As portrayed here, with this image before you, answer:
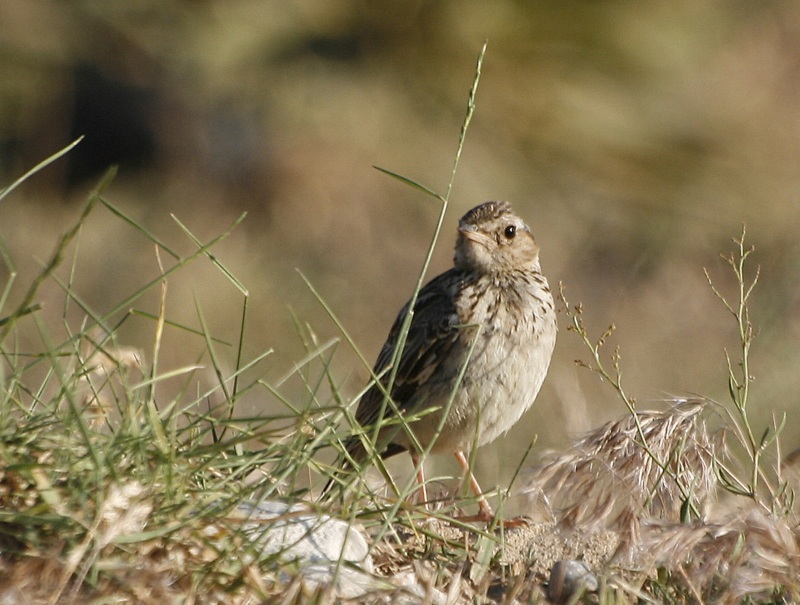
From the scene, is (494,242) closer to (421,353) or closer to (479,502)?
(421,353)

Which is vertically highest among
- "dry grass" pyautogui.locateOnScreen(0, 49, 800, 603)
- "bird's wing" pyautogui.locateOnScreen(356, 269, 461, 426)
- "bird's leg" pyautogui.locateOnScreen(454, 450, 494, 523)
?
"dry grass" pyautogui.locateOnScreen(0, 49, 800, 603)

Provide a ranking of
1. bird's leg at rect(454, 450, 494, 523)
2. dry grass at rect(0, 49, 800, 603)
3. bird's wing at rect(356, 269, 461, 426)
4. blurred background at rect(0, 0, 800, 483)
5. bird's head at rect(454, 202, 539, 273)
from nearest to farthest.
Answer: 1. dry grass at rect(0, 49, 800, 603)
2. bird's leg at rect(454, 450, 494, 523)
3. bird's wing at rect(356, 269, 461, 426)
4. bird's head at rect(454, 202, 539, 273)
5. blurred background at rect(0, 0, 800, 483)

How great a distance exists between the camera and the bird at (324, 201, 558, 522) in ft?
16.0

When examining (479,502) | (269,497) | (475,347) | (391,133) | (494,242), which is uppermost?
(494,242)

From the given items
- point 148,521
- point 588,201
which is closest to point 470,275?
point 148,521

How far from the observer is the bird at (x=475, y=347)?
4.89 meters

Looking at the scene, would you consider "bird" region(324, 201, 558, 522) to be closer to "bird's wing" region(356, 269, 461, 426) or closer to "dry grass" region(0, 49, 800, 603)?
"bird's wing" region(356, 269, 461, 426)

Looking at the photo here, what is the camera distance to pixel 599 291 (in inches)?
449

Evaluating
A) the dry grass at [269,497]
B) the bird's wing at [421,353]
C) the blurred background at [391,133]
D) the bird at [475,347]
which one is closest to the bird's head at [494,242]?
the bird at [475,347]

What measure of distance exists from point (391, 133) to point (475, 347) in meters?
7.63

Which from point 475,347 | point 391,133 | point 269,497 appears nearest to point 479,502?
point 475,347

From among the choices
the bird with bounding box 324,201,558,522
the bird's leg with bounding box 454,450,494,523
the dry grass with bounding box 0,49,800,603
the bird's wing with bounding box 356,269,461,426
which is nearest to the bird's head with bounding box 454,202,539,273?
the bird with bounding box 324,201,558,522

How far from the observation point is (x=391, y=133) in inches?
484

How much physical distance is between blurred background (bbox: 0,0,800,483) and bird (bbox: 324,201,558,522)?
5.89 metres
